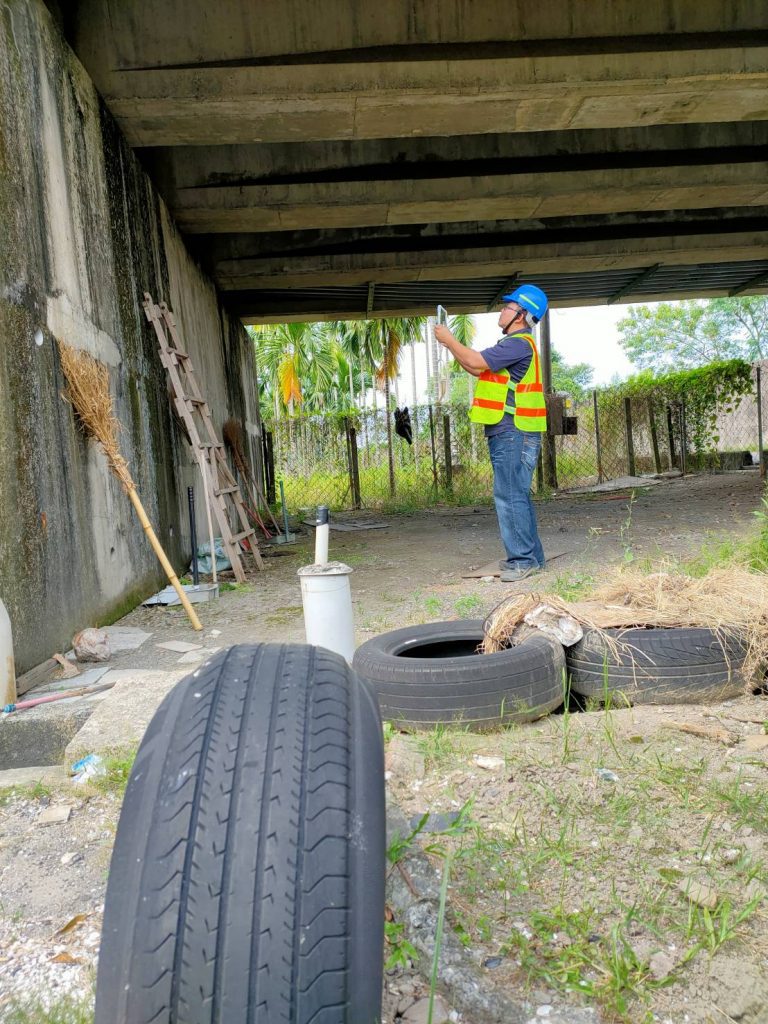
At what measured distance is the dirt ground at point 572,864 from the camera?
1.56m

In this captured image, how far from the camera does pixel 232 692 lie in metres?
1.33

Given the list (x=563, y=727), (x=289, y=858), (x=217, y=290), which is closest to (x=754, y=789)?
(x=563, y=727)

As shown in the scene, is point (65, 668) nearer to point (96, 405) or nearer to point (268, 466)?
point (96, 405)

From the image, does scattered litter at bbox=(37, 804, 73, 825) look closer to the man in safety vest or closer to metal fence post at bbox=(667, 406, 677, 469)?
the man in safety vest

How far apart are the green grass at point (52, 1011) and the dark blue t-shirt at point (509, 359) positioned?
482 cm

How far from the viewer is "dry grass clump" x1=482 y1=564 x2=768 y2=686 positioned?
3.27m

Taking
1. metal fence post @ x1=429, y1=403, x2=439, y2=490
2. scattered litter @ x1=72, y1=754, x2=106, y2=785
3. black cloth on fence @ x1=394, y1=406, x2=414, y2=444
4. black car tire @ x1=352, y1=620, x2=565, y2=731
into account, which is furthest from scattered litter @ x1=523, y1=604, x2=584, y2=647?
black cloth on fence @ x1=394, y1=406, x2=414, y2=444

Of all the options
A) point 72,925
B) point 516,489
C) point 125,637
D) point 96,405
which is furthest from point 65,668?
point 516,489

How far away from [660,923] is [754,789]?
2.59 feet

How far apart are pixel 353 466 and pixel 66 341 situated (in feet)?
36.3

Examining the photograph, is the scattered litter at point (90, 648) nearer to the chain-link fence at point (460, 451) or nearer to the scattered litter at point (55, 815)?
the scattered litter at point (55, 815)

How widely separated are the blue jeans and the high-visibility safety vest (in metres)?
0.10

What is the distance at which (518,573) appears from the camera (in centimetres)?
579

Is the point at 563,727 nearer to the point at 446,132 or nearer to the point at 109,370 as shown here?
the point at 109,370
